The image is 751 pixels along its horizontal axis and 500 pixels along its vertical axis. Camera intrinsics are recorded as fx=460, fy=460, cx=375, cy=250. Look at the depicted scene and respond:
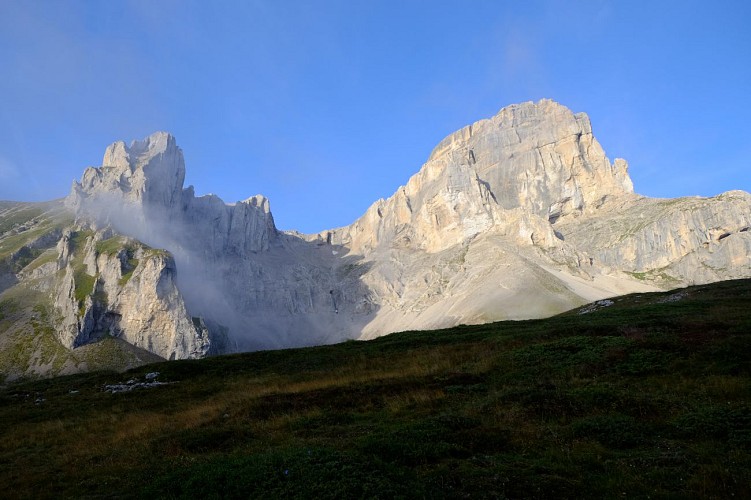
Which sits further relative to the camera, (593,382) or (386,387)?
(386,387)

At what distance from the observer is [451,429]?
17219 mm

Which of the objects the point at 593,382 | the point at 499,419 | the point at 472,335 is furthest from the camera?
the point at 472,335

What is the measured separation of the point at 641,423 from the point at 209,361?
4707cm

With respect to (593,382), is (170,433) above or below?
below

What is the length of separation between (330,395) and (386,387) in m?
3.30

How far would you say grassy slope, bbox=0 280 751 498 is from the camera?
12.5 meters

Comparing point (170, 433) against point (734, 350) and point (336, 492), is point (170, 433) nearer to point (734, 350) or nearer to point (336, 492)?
point (336, 492)

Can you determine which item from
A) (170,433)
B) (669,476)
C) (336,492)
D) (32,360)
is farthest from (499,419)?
(32,360)

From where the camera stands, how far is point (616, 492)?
1148 centimetres

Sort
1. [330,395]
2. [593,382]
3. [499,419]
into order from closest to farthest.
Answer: [499,419] → [593,382] → [330,395]

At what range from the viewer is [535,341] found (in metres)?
35.2

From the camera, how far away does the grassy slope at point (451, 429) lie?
1255 cm

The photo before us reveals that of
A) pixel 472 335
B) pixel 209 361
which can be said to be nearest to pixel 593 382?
pixel 472 335

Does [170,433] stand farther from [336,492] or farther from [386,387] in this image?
[336,492]
